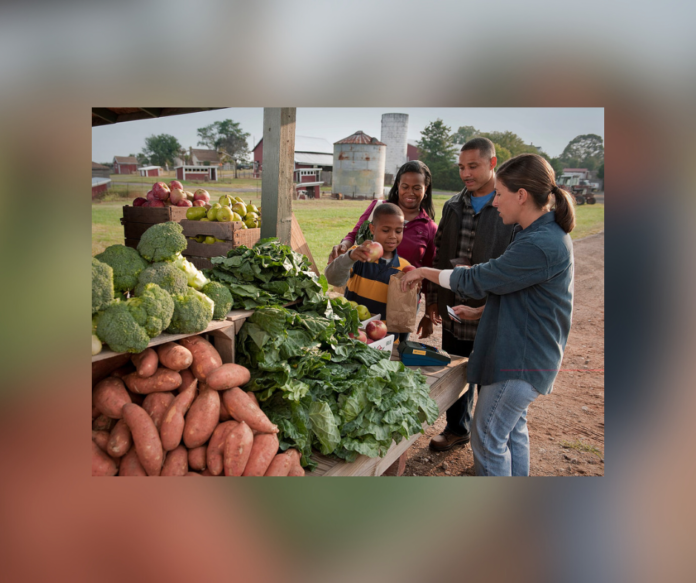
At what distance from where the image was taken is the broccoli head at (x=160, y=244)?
2260mm

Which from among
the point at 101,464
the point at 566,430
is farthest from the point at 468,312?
the point at 566,430

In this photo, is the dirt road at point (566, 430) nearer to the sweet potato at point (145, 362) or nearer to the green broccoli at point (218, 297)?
the green broccoli at point (218, 297)

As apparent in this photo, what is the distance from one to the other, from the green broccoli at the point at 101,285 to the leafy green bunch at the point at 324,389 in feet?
2.08

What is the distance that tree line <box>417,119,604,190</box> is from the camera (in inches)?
159

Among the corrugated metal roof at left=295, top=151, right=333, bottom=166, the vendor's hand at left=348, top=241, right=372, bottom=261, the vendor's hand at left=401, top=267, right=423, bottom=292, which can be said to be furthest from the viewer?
the corrugated metal roof at left=295, top=151, right=333, bottom=166

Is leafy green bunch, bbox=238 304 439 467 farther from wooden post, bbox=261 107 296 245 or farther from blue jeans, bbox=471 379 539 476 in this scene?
wooden post, bbox=261 107 296 245

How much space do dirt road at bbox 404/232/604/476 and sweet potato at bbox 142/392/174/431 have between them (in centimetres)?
202

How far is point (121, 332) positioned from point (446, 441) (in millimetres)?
2610

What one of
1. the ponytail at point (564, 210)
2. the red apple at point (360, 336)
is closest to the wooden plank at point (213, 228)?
the red apple at point (360, 336)

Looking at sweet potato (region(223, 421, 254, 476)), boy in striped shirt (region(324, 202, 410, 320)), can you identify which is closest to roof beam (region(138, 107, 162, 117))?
boy in striped shirt (region(324, 202, 410, 320))
